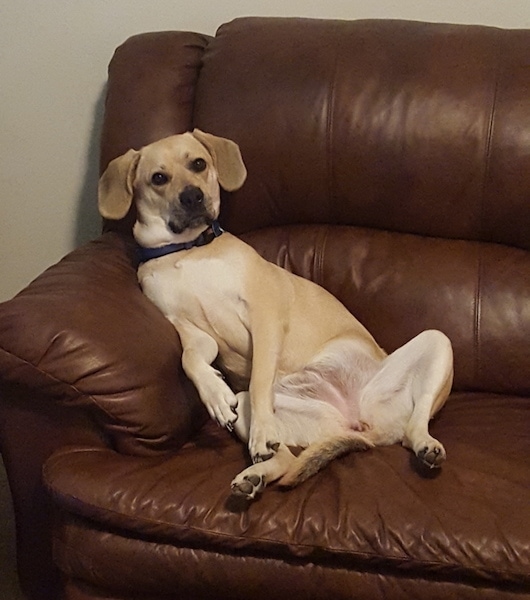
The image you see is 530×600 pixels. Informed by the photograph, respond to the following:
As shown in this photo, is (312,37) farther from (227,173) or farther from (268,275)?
(268,275)

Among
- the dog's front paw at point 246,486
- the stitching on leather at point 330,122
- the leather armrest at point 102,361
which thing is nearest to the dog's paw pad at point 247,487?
the dog's front paw at point 246,486

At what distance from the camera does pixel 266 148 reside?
2.14m

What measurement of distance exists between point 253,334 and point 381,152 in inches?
25.7

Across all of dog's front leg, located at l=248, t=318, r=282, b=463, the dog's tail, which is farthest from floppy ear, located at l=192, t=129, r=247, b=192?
the dog's tail

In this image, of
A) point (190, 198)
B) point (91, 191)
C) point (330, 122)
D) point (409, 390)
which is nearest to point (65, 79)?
point (91, 191)

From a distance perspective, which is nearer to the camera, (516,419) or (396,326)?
(516,419)

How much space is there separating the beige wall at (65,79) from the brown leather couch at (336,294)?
9.0 inches

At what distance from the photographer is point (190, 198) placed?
1.99 meters

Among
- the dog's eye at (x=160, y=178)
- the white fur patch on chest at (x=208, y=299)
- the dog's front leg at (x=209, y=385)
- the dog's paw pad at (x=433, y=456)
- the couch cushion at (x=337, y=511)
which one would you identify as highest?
the dog's eye at (x=160, y=178)

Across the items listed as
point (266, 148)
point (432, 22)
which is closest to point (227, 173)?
point (266, 148)

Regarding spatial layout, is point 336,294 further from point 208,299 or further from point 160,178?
point 160,178

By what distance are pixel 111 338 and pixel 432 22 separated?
142 cm

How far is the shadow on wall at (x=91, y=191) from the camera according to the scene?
2.56 metres

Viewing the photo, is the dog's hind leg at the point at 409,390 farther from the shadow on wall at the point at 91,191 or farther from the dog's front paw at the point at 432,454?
the shadow on wall at the point at 91,191
